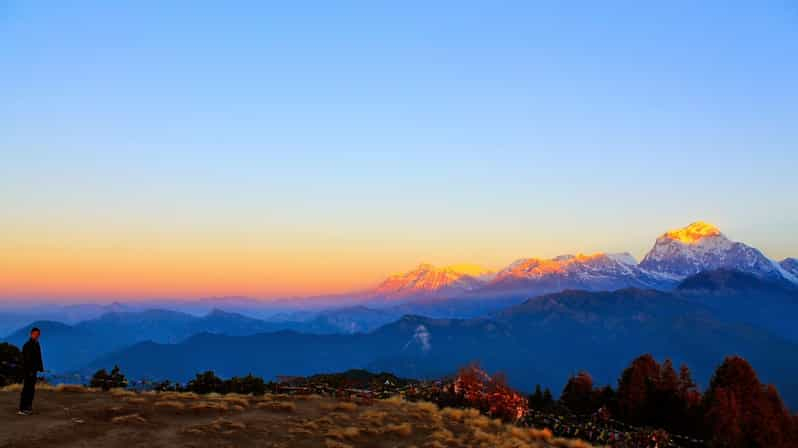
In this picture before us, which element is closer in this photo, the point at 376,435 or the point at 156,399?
the point at 376,435

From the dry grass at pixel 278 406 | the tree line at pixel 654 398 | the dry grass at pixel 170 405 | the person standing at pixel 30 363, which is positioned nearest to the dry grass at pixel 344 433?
the dry grass at pixel 278 406

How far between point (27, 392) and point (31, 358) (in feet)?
6.86

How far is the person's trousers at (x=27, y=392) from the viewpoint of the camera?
26.9 meters

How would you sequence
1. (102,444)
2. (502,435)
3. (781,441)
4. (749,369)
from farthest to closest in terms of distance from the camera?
(749,369)
(781,441)
(502,435)
(102,444)

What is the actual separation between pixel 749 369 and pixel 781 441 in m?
9.38

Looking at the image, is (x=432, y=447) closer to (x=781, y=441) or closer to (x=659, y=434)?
(x=659, y=434)

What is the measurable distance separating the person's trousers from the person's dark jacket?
0.37m

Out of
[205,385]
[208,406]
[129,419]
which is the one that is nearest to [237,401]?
[208,406]

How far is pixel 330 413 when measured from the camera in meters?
35.4

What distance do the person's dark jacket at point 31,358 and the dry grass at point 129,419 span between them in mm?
4130

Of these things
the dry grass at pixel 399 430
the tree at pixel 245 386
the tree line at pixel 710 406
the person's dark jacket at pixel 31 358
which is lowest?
the tree line at pixel 710 406

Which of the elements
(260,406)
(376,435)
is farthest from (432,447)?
(260,406)

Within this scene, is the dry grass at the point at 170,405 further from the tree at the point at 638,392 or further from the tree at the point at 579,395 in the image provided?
the tree at the point at 579,395

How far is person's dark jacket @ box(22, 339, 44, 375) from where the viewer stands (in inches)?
1035
